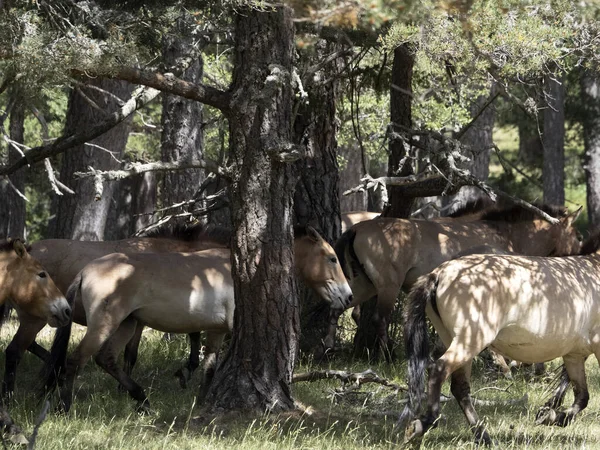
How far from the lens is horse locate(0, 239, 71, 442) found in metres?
8.49

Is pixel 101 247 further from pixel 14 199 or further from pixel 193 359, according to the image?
pixel 14 199

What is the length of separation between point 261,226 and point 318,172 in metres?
3.72

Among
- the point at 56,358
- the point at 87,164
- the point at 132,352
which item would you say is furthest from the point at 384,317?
the point at 87,164

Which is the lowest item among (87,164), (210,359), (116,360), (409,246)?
(210,359)

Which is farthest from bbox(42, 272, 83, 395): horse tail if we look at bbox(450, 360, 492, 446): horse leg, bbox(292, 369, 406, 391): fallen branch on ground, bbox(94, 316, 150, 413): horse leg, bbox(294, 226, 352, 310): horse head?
bbox(450, 360, 492, 446): horse leg

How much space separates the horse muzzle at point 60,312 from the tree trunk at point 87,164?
5.89 metres

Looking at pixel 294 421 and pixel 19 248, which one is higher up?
pixel 19 248

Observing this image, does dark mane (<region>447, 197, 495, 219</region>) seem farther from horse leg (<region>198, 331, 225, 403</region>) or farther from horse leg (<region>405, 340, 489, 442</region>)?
horse leg (<region>405, 340, 489, 442</region>)

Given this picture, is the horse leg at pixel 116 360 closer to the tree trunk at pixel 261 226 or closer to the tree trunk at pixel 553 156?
the tree trunk at pixel 261 226

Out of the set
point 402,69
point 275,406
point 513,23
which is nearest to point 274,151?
point 275,406

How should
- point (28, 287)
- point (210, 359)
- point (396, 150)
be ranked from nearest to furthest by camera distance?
point (28, 287) < point (210, 359) < point (396, 150)

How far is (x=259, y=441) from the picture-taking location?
688 centimetres

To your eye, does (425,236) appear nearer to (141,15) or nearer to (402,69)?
(402,69)

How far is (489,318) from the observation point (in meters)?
7.36
